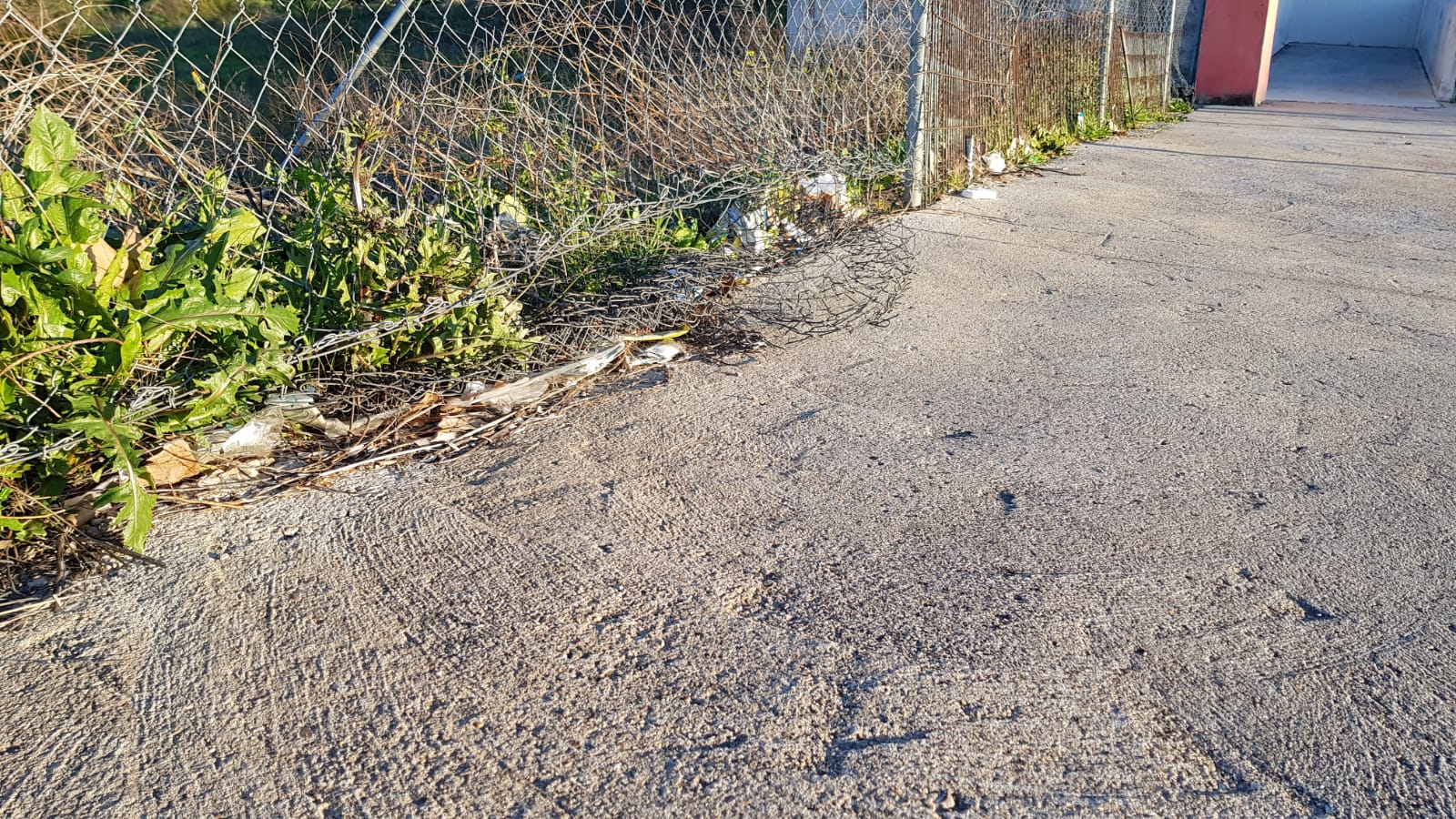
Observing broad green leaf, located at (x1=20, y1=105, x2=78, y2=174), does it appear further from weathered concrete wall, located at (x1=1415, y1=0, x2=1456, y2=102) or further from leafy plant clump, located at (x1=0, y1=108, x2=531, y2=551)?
weathered concrete wall, located at (x1=1415, y1=0, x2=1456, y2=102)

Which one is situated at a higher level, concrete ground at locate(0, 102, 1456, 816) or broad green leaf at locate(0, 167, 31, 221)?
broad green leaf at locate(0, 167, 31, 221)

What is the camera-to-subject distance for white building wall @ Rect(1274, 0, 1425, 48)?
1013 inches

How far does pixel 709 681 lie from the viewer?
6.01 feet

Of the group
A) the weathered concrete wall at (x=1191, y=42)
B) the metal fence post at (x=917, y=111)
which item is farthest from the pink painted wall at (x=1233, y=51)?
the metal fence post at (x=917, y=111)

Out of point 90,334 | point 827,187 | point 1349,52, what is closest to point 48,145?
point 90,334

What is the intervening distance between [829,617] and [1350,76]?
2298 centimetres

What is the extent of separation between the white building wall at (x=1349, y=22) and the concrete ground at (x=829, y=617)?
1063 inches

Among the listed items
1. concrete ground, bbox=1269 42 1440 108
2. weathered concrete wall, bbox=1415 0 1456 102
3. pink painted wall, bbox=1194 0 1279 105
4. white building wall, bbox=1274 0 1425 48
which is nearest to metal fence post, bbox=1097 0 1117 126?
pink painted wall, bbox=1194 0 1279 105

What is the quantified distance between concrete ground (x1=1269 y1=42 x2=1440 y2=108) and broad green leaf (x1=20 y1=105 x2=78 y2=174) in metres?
17.3

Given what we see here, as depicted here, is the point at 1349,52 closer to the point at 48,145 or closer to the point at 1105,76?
the point at 1105,76

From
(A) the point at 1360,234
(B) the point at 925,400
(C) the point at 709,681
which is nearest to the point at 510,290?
(B) the point at 925,400

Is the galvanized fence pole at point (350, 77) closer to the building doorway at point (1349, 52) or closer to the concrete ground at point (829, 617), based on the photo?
the concrete ground at point (829, 617)

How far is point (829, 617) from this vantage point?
79.0 inches

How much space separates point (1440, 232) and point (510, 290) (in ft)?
16.3
